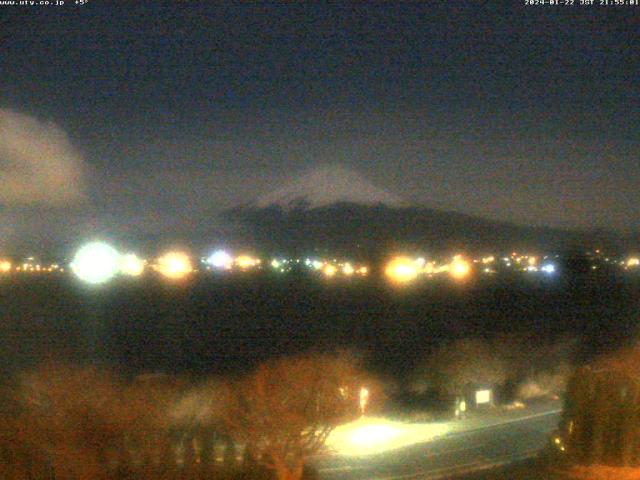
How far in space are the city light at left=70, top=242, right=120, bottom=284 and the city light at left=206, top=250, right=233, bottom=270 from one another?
3672 millimetres

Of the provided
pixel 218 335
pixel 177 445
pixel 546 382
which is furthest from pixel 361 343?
pixel 177 445

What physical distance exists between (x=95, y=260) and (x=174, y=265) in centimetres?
302

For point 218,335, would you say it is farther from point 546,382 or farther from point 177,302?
point 546,382

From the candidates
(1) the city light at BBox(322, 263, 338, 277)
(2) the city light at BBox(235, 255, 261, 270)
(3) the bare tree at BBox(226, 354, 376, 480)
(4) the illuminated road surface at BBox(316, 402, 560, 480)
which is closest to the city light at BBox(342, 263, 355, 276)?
(1) the city light at BBox(322, 263, 338, 277)

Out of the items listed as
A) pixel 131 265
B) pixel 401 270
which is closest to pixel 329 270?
pixel 401 270

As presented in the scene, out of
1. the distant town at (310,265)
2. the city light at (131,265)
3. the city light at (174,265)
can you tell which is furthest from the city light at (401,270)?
the city light at (131,265)

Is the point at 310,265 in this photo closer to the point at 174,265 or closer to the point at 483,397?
the point at 174,265

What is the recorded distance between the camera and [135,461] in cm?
705

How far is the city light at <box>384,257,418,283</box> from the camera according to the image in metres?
28.6

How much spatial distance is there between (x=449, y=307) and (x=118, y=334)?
34.3 feet

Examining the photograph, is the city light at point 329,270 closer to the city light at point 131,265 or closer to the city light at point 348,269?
the city light at point 348,269

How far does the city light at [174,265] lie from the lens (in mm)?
29548

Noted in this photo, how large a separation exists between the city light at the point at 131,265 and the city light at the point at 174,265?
0.66 metres

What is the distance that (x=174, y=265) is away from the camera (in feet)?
100.0
